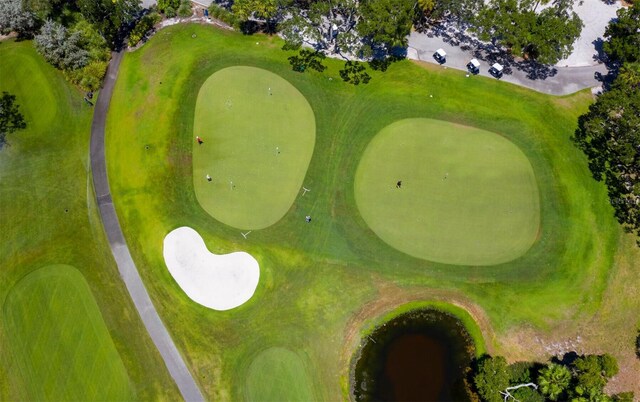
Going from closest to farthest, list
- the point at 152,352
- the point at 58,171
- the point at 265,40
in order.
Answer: the point at 152,352 → the point at 58,171 → the point at 265,40

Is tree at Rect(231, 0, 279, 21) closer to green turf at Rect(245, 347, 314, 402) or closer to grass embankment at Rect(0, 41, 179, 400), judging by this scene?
grass embankment at Rect(0, 41, 179, 400)

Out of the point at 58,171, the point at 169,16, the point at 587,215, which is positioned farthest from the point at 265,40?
the point at 587,215

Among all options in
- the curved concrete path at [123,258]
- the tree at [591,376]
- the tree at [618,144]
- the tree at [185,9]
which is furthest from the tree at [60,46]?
the tree at [591,376]

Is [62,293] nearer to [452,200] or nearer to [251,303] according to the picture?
[251,303]

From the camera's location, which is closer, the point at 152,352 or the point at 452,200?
the point at 152,352

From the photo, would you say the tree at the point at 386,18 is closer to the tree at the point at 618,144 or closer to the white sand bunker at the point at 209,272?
the tree at the point at 618,144

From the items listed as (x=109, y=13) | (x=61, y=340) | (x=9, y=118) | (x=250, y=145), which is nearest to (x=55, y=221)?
(x=61, y=340)

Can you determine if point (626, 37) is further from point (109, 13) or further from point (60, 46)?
point (60, 46)
